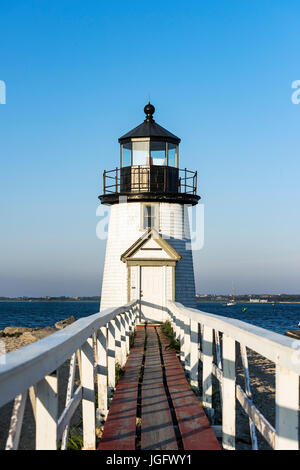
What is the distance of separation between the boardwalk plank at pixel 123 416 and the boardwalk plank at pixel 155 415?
123 mm

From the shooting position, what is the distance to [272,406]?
10.8 metres

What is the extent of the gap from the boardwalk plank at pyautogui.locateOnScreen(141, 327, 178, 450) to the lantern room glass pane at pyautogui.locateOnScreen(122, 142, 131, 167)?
11533 mm

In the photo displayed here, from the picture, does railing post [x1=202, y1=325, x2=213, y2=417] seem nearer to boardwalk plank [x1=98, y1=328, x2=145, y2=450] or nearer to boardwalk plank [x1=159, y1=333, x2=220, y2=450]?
boardwalk plank [x1=159, y1=333, x2=220, y2=450]

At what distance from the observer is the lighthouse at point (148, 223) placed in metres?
18.4

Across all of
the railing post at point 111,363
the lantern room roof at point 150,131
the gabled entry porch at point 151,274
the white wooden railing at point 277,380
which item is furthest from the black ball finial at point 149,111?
the white wooden railing at point 277,380

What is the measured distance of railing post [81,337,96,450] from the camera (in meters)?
4.69

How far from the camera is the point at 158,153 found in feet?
64.8

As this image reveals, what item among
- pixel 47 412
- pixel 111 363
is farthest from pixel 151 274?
pixel 47 412

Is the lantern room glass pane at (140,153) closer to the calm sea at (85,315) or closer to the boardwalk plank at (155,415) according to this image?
the boardwalk plank at (155,415)

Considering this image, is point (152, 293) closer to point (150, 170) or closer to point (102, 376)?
point (150, 170)

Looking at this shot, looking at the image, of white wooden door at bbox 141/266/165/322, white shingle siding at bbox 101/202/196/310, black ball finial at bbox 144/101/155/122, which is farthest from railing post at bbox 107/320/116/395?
black ball finial at bbox 144/101/155/122

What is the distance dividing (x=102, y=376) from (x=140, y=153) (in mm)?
14387
